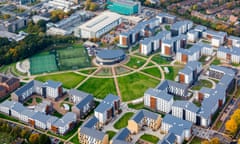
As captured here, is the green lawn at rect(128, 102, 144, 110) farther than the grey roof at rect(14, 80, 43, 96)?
No

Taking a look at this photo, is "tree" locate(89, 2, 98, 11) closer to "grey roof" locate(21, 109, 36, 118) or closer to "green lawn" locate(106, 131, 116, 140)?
"grey roof" locate(21, 109, 36, 118)

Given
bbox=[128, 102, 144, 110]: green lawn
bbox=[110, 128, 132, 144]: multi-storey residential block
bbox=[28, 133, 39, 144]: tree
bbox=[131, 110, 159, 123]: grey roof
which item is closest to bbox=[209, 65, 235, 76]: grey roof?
bbox=[128, 102, 144, 110]: green lawn

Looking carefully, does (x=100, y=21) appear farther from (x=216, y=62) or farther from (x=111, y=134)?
(x=111, y=134)

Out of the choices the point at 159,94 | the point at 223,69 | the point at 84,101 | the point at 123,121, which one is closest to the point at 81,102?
the point at 84,101

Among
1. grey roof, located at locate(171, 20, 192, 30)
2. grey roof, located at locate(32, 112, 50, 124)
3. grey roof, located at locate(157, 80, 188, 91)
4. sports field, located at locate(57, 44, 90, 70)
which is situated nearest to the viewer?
grey roof, located at locate(32, 112, 50, 124)

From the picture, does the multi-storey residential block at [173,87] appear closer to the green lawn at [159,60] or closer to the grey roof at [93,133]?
the green lawn at [159,60]

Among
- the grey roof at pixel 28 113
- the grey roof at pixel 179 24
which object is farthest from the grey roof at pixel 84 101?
the grey roof at pixel 179 24
